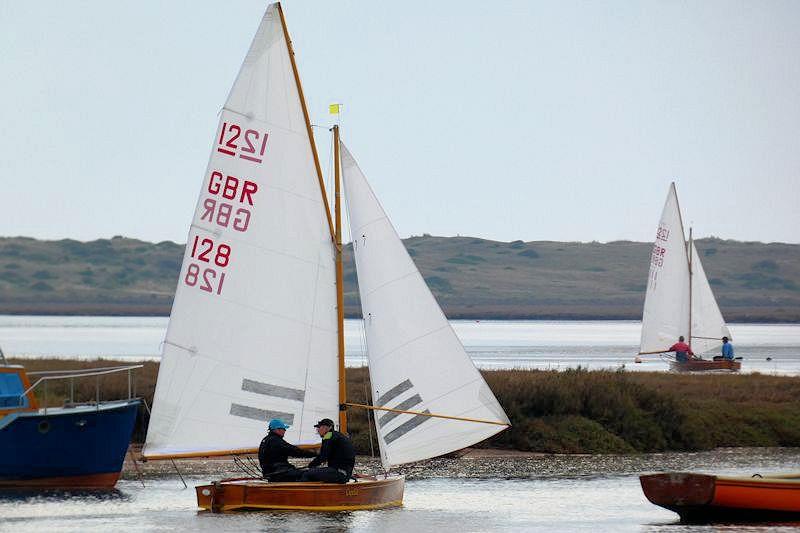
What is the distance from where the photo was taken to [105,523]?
28891mm

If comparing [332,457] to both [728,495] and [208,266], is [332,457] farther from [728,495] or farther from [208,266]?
[728,495]

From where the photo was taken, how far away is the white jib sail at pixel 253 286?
97.6 feet

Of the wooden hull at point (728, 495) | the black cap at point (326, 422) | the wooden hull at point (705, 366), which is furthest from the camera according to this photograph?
the wooden hull at point (705, 366)

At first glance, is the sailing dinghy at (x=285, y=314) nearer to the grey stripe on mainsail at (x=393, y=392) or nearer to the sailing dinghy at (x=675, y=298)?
the grey stripe on mainsail at (x=393, y=392)

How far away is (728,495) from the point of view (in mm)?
28062

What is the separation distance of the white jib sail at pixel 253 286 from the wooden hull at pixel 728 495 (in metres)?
6.80

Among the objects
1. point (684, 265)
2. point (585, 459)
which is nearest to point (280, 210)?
point (585, 459)

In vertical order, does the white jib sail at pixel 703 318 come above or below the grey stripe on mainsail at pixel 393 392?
above

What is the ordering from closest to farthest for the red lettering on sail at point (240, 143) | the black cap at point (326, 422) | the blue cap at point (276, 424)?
1. the blue cap at point (276, 424)
2. the black cap at point (326, 422)
3. the red lettering on sail at point (240, 143)

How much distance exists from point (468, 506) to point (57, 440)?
32.4 ft

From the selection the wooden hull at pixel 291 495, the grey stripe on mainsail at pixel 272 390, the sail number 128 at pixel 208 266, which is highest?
the sail number 128 at pixel 208 266

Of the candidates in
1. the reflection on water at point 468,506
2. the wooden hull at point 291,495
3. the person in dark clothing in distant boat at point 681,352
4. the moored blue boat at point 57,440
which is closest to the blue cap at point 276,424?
the wooden hull at point 291,495

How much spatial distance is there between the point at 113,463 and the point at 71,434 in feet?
4.12

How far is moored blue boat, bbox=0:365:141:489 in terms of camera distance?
113ft
